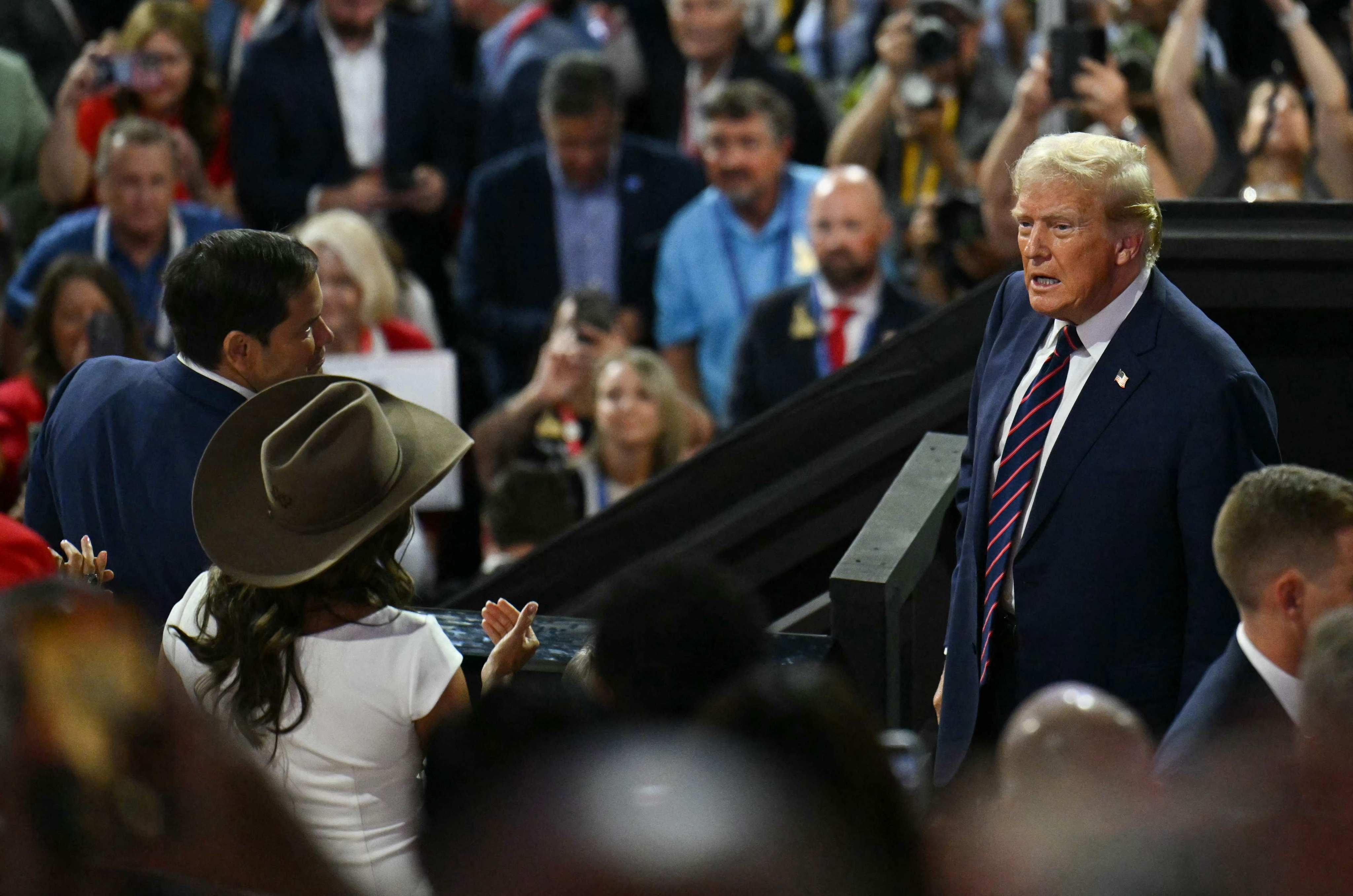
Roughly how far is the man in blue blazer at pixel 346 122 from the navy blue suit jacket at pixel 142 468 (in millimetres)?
4122

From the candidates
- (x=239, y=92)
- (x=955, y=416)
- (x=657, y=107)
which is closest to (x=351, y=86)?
(x=239, y=92)

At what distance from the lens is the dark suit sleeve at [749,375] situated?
6.22 m

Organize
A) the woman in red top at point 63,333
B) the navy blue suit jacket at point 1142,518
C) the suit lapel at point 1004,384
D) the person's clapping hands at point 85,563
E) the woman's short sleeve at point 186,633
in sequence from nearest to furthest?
the woman's short sleeve at point 186,633, the person's clapping hands at point 85,563, the navy blue suit jacket at point 1142,518, the suit lapel at point 1004,384, the woman in red top at point 63,333

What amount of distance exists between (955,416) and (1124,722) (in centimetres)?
349

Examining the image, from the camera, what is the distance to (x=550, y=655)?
3.09 m

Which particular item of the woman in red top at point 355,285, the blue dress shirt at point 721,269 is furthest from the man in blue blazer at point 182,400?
the blue dress shirt at point 721,269

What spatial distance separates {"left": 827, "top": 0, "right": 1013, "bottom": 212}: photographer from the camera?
270 inches

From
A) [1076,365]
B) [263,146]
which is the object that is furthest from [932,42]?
[1076,365]

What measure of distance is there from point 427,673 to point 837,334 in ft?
12.5

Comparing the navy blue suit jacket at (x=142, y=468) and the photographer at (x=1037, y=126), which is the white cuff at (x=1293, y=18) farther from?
the navy blue suit jacket at (x=142, y=468)

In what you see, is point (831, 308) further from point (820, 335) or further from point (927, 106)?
point (927, 106)

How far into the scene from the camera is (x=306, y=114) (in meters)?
7.25

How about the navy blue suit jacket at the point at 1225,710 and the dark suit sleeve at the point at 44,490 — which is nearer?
the navy blue suit jacket at the point at 1225,710

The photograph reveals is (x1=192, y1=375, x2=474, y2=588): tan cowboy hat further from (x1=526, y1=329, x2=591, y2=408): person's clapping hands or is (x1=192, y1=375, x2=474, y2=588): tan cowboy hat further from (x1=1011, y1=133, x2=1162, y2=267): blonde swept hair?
(x1=526, y1=329, x2=591, y2=408): person's clapping hands
